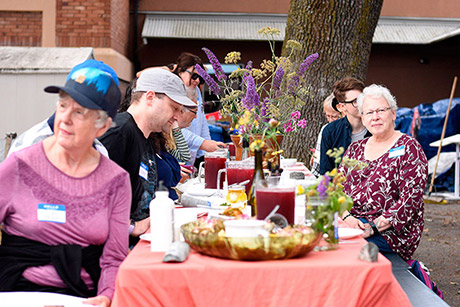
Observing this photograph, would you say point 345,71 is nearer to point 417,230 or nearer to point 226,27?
point 417,230

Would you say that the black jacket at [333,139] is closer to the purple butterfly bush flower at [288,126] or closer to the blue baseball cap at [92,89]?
the purple butterfly bush flower at [288,126]

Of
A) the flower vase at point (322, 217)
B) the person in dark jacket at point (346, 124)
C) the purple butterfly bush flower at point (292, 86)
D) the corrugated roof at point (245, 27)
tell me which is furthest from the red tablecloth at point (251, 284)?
the corrugated roof at point (245, 27)

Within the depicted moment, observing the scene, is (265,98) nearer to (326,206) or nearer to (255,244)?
(326,206)

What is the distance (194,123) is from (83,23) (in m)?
7.12

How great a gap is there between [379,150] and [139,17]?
39.9 ft

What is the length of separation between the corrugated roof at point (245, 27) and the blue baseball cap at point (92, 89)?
11925mm

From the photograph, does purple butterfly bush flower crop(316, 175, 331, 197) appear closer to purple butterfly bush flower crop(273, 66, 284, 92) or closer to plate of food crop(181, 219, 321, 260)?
plate of food crop(181, 219, 321, 260)

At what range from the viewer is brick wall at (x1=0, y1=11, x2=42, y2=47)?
12.4 meters

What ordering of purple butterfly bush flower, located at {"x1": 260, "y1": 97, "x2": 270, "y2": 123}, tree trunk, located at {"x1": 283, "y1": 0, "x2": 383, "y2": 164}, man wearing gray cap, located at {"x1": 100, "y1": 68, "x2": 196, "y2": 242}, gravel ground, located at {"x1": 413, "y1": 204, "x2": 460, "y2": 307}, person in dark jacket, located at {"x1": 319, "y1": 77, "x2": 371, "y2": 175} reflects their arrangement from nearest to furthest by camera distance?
man wearing gray cap, located at {"x1": 100, "y1": 68, "x2": 196, "y2": 242} → purple butterfly bush flower, located at {"x1": 260, "y1": 97, "x2": 270, "y2": 123} → person in dark jacket, located at {"x1": 319, "y1": 77, "x2": 371, "y2": 175} → gravel ground, located at {"x1": 413, "y1": 204, "x2": 460, "y2": 307} → tree trunk, located at {"x1": 283, "y1": 0, "x2": 383, "y2": 164}

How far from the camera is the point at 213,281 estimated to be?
5.71ft

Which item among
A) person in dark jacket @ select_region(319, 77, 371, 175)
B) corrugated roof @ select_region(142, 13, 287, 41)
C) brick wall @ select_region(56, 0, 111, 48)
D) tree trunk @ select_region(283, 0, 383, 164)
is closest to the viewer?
person in dark jacket @ select_region(319, 77, 371, 175)

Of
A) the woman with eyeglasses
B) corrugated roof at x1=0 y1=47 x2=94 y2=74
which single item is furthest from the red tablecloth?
corrugated roof at x1=0 y1=47 x2=94 y2=74

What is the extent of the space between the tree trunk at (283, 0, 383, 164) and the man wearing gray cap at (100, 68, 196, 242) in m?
3.81

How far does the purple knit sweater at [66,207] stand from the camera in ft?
6.82
